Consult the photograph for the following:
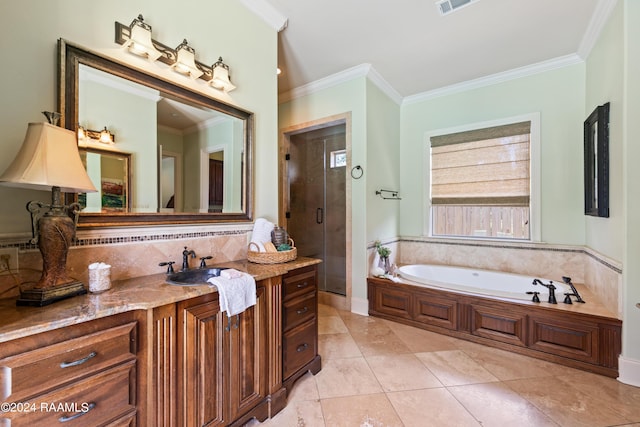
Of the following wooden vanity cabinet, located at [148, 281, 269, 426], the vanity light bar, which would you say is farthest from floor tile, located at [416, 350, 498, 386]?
the vanity light bar

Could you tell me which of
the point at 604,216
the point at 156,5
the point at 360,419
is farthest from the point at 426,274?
the point at 156,5

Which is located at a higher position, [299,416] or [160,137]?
[160,137]

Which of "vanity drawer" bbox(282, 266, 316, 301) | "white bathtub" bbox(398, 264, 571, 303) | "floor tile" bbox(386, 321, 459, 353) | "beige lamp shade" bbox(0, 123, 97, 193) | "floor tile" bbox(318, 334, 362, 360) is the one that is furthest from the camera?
"white bathtub" bbox(398, 264, 571, 303)

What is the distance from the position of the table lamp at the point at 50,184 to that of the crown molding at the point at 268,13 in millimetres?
1619

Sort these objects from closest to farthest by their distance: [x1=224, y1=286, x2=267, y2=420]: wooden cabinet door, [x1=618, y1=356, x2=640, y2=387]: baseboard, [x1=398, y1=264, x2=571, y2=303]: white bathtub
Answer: [x1=224, y1=286, x2=267, y2=420]: wooden cabinet door < [x1=618, y1=356, x2=640, y2=387]: baseboard < [x1=398, y1=264, x2=571, y2=303]: white bathtub

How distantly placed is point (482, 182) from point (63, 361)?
12.6 ft

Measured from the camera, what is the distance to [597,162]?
7.41 ft

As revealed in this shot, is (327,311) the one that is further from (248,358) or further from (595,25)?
(595,25)

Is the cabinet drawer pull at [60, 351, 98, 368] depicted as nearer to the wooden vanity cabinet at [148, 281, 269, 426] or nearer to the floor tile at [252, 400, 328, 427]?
the wooden vanity cabinet at [148, 281, 269, 426]

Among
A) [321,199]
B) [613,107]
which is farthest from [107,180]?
[613,107]

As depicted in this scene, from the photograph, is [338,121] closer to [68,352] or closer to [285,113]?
[285,113]

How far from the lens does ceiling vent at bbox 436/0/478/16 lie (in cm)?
202

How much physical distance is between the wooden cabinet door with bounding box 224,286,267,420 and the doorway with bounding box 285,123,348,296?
1.91m

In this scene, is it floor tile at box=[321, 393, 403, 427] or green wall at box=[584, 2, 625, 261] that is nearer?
floor tile at box=[321, 393, 403, 427]
